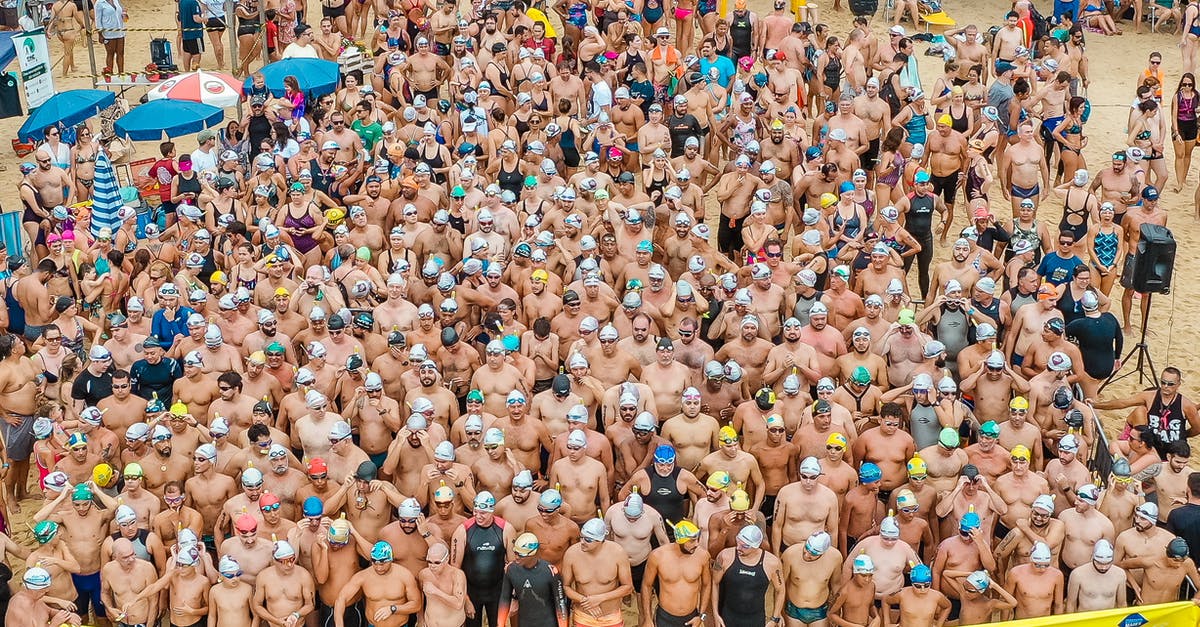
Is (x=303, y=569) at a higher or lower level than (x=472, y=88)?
lower

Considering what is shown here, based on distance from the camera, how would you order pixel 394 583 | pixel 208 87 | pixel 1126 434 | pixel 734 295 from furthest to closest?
pixel 208 87 < pixel 734 295 < pixel 1126 434 < pixel 394 583

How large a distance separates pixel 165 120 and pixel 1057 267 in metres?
9.69

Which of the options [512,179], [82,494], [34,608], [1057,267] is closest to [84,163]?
[512,179]

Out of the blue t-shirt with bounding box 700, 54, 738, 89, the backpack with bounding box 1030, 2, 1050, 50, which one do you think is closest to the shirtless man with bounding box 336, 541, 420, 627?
the blue t-shirt with bounding box 700, 54, 738, 89

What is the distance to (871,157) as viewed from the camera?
17.3m

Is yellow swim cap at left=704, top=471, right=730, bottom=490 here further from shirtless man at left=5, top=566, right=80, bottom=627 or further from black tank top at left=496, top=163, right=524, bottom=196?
black tank top at left=496, top=163, right=524, bottom=196

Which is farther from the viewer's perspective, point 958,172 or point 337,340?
point 958,172

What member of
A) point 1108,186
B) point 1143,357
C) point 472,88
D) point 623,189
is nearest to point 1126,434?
point 1143,357

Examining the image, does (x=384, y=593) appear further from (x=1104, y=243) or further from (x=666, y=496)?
(x=1104, y=243)

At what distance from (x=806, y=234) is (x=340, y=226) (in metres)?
4.39

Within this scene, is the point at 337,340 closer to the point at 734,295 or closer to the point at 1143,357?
the point at 734,295

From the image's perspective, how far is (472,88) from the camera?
1802 centimetres

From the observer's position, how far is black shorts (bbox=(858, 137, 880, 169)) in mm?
17219

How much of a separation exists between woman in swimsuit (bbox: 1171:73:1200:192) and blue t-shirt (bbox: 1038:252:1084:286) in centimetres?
546
